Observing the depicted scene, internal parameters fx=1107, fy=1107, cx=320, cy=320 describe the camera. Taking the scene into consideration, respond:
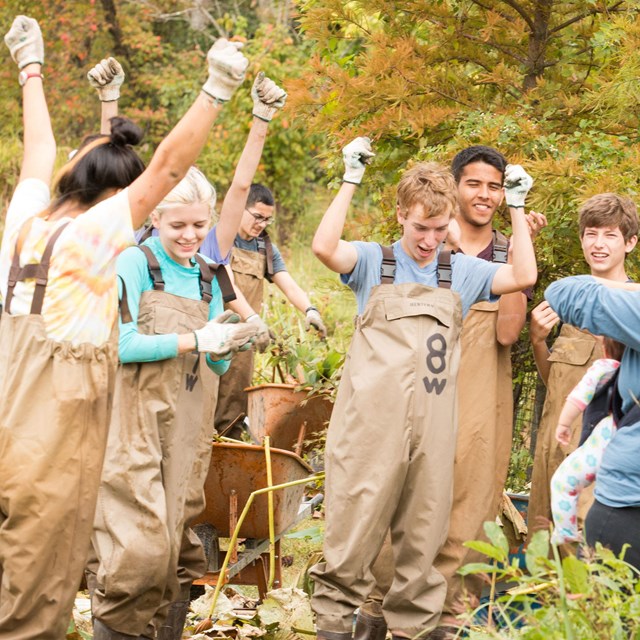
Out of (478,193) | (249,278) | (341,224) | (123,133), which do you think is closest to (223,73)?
(123,133)

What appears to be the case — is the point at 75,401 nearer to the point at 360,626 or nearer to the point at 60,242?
the point at 60,242

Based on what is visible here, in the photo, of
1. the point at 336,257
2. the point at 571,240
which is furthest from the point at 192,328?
the point at 571,240

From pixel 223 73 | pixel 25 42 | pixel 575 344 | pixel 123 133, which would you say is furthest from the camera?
pixel 575 344

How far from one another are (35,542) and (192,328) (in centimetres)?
114

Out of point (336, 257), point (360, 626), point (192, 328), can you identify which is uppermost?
point (336, 257)

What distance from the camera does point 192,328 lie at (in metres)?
4.06

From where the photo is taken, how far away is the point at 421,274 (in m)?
4.09

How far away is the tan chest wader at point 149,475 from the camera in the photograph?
151 inches

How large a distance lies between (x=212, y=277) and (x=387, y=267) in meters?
0.67

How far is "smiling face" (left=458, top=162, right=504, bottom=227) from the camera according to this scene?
4582mm

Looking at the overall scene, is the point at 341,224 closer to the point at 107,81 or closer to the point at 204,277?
the point at 204,277

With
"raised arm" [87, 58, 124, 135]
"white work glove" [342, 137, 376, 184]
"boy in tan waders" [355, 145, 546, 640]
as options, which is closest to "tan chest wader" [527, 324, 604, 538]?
"boy in tan waders" [355, 145, 546, 640]

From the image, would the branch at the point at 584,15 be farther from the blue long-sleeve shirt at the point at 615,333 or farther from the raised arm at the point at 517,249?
the blue long-sleeve shirt at the point at 615,333

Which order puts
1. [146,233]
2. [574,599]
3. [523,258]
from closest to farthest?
[574,599], [523,258], [146,233]
